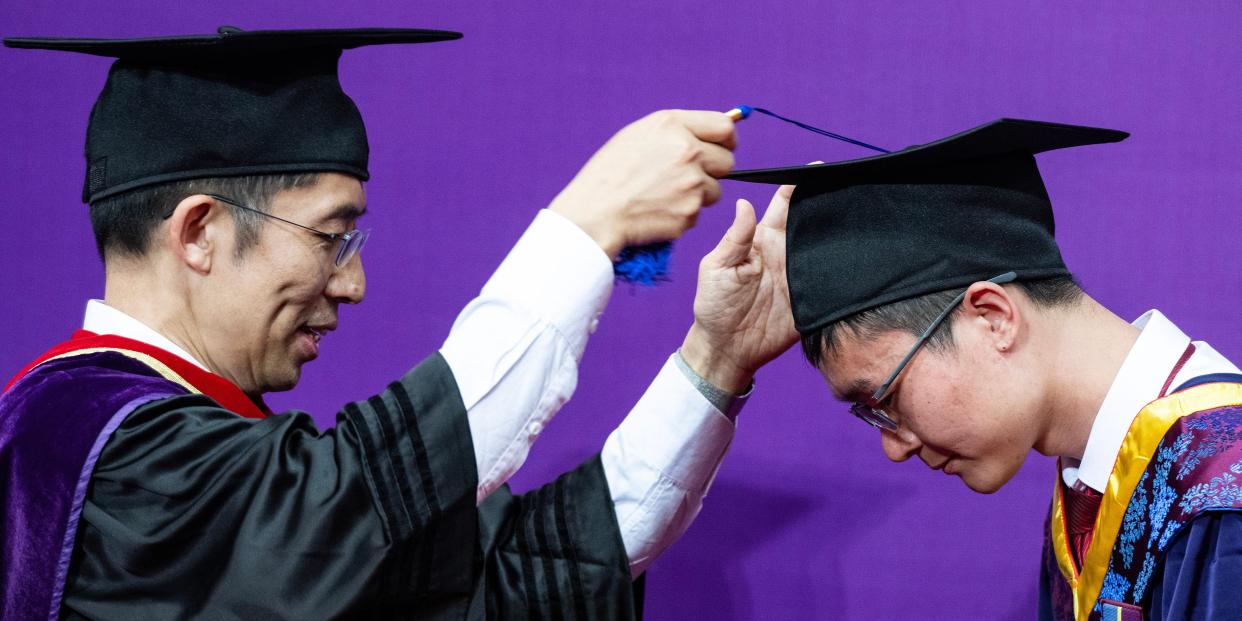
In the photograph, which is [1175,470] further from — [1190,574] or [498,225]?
[498,225]

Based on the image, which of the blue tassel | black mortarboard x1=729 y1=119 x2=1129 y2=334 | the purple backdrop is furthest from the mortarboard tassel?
the purple backdrop

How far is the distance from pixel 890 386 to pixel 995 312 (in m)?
0.17

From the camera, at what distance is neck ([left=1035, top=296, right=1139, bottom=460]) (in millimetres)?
1630

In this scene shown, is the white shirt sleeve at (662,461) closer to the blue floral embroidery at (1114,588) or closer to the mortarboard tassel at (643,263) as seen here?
the mortarboard tassel at (643,263)

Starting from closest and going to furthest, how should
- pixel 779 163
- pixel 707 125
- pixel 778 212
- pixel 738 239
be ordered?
pixel 707 125 → pixel 738 239 → pixel 778 212 → pixel 779 163

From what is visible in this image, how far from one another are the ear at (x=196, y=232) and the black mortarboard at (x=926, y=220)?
694mm

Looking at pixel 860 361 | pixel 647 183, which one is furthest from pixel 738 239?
pixel 647 183

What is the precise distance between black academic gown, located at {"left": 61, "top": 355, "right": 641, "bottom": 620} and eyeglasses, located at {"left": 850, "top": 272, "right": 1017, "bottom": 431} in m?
0.58

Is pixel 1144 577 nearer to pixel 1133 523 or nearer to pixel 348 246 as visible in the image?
pixel 1133 523

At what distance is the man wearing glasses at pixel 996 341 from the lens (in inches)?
61.4

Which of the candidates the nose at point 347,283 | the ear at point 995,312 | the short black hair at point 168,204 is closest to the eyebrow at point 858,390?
the ear at point 995,312

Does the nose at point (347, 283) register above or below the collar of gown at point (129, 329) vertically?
above

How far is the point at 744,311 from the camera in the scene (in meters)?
1.95

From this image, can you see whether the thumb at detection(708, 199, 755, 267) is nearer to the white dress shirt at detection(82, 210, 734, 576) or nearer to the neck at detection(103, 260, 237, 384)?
the white dress shirt at detection(82, 210, 734, 576)
